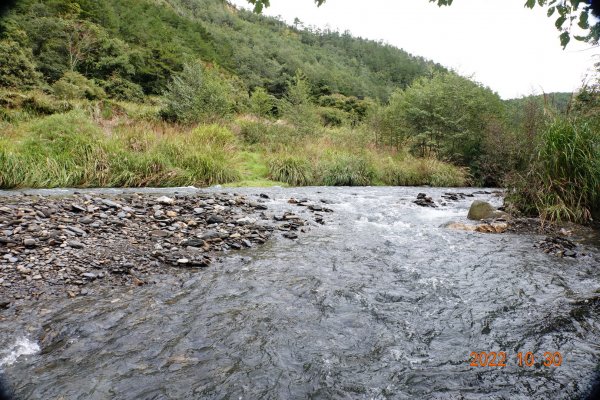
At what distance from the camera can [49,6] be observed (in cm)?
2538

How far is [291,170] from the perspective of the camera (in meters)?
13.3

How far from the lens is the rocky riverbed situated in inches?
133

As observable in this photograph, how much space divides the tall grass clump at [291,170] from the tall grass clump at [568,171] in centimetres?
779

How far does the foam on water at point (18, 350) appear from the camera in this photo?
2.16 metres

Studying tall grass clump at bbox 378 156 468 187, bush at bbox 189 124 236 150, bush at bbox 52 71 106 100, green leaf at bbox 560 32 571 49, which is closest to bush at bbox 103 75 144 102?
bush at bbox 52 71 106 100

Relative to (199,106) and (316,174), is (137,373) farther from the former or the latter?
(199,106)

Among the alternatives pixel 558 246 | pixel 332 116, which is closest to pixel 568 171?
pixel 558 246

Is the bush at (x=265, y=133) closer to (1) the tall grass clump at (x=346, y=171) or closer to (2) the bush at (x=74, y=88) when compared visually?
(1) the tall grass clump at (x=346, y=171)

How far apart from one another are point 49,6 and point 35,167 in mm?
25254

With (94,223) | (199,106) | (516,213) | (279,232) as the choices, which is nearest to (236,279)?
(279,232)

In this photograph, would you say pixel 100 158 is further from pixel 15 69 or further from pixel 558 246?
pixel 15 69

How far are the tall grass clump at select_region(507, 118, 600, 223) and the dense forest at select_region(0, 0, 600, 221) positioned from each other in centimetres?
2

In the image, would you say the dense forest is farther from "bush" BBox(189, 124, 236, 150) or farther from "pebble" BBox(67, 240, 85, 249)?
"pebble" BBox(67, 240, 85, 249)
